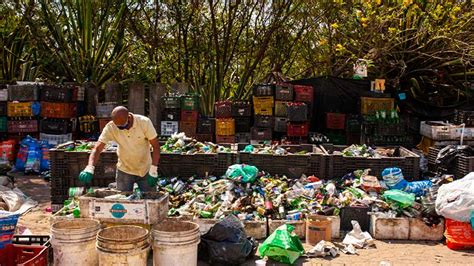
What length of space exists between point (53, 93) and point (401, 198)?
9039 millimetres

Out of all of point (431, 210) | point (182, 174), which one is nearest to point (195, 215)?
point (182, 174)

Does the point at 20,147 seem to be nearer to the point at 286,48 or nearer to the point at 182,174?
the point at 182,174

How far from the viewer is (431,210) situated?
286 inches

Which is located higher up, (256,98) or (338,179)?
(256,98)

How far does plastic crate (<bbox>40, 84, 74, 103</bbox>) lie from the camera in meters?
12.7

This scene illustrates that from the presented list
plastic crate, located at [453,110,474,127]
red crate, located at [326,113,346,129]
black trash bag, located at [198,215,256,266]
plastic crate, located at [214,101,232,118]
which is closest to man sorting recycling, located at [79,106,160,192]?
black trash bag, located at [198,215,256,266]

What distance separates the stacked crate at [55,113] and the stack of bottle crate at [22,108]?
0.62 feet

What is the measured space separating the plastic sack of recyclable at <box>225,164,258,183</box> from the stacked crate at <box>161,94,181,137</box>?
4.87 meters

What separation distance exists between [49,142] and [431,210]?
365 inches

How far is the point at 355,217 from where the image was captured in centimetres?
757

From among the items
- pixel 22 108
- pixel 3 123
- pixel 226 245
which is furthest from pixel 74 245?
pixel 3 123

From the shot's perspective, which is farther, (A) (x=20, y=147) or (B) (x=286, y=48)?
(B) (x=286, y=48)

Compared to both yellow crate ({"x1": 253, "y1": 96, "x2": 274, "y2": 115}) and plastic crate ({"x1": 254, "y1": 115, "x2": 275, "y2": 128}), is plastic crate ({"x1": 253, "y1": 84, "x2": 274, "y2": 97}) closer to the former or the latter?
yellow crate ({"x1": 253, "y1": 96, "x2": 274, "y2": 115})

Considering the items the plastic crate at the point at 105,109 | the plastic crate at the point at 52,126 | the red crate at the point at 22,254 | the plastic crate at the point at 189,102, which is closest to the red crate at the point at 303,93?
the plastic crate at the point at 189,102
